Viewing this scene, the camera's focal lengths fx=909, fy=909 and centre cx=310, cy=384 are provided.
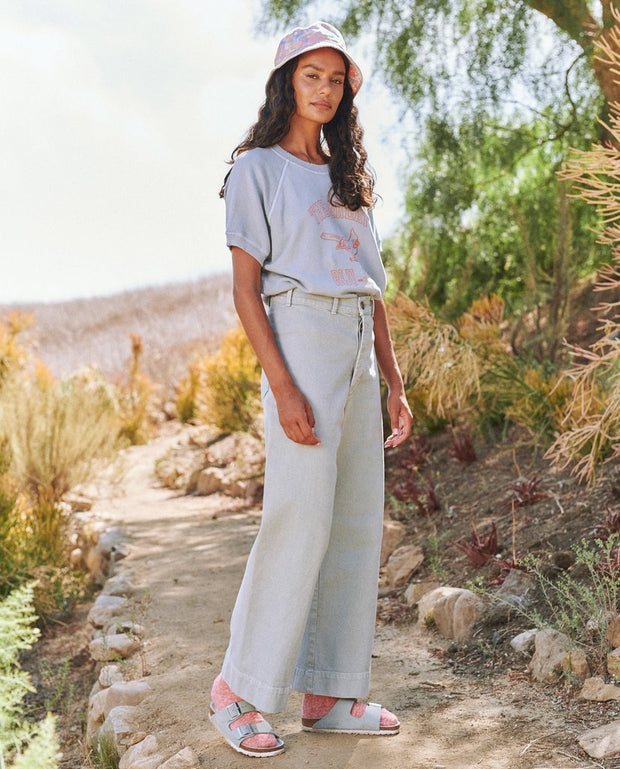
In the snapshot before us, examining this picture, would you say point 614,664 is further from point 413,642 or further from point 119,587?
point 119,587

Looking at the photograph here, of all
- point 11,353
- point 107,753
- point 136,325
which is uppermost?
point 136,325

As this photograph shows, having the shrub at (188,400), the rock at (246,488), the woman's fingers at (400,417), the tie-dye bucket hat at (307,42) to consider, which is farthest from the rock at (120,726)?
the shrub at (188,400)

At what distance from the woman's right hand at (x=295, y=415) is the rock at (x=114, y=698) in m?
1.47

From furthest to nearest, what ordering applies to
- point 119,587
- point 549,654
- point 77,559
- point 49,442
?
point 49,442, point 77,559, point 119,587, point 549,654

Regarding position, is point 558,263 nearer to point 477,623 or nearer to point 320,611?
point 477,623

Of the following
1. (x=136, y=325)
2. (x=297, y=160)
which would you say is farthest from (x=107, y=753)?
(x=136, y=325)

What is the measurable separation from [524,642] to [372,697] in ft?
1.94

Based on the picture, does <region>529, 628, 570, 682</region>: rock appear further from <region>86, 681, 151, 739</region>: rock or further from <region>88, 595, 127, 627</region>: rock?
<region>88, 595, 127, 627</region>: rock

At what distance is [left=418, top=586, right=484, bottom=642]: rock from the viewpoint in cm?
356

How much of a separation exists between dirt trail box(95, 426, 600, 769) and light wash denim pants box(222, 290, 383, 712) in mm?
206

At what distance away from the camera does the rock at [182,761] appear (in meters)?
2.60

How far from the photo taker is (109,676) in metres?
3.68

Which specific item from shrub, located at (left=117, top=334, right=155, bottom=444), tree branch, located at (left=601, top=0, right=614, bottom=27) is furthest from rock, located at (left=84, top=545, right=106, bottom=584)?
tree branch, located at (left=601, top=0, right=614, bottom=27)

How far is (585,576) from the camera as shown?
353 centimetres
